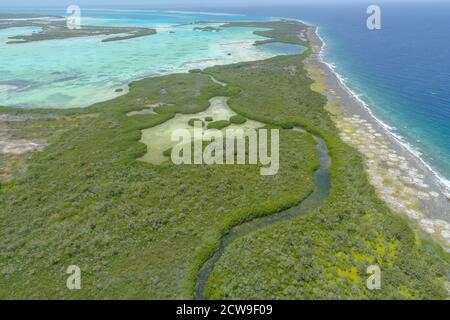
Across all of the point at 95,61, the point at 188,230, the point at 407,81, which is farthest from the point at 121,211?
the point at 95,61

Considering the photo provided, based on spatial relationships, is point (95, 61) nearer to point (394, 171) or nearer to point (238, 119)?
point (238, 119)

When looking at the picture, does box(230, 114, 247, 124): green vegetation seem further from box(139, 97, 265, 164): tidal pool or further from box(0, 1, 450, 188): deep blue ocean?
box(0, 1, 450, 188): deep blue ocean

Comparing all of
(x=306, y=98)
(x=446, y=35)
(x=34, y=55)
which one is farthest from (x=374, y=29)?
(x=34, y=55)

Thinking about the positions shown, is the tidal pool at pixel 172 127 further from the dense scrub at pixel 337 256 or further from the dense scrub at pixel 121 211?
the dense scrub at pixel 337 256

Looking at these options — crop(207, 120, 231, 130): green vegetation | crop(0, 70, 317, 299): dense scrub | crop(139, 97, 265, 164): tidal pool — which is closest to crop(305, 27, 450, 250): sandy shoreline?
crop(0, 70, 317, 299): dense scrub
